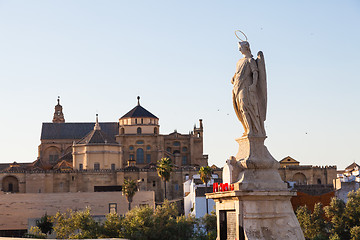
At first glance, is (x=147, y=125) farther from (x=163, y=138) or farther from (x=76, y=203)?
(x=76, y=203)

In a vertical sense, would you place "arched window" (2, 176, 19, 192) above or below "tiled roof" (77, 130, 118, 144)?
below

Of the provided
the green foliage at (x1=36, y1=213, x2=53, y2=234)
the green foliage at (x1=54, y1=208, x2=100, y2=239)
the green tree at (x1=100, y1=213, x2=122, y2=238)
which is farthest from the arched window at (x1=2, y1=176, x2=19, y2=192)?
the green tree at (x1=100, y1=213, x2=122, y2=238)

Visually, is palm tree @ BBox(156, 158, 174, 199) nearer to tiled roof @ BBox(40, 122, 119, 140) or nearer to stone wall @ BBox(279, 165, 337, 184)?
stone wall @ BBox(279, 165, 337, 184)

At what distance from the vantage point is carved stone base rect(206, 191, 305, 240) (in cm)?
1426

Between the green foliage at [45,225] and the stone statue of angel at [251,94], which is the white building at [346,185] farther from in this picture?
the stone statue of angel at [251,94]

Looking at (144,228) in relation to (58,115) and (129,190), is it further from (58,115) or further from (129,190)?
(58,115)

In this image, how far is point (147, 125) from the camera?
11481cm

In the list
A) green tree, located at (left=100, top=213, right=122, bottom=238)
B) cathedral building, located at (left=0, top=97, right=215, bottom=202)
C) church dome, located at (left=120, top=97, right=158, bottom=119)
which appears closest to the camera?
green tree, located at (left=100, top=213, right=122, bottom=238)

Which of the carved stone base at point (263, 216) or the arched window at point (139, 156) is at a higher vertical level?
the arched window at point (139, 156)

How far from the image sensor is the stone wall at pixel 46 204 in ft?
243

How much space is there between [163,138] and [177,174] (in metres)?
13.5

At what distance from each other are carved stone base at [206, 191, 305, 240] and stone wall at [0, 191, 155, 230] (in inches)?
2468

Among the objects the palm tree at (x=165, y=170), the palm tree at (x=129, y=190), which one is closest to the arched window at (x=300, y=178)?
the palm tree at (x=165, y=170)

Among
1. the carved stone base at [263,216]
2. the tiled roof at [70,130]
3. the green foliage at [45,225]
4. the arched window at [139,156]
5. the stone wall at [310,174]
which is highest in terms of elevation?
the tiled roof at [70,130]
